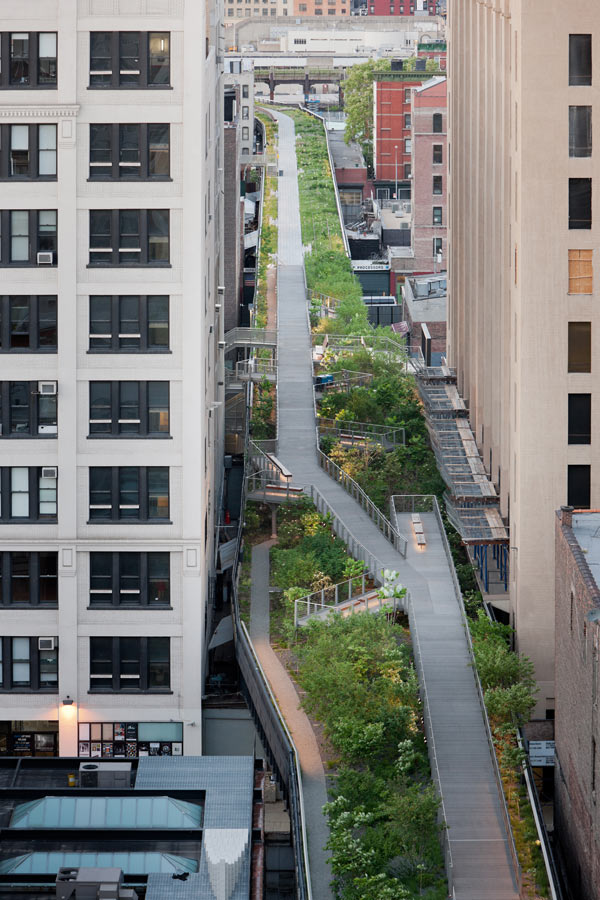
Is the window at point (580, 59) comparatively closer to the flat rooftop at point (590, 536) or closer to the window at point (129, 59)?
the window at point (129, 59)

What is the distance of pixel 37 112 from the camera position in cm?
5941

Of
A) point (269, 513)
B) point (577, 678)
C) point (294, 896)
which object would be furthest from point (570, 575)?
point (269, 513)

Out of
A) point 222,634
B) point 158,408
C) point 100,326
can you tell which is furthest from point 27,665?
→ point 100,326

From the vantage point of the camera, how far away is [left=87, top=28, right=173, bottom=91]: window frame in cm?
5938

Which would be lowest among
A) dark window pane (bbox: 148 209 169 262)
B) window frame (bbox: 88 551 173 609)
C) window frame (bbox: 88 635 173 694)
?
window frame (bbox: 88 635 173 694)

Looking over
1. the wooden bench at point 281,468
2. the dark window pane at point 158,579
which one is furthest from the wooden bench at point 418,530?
the dark window pane at point 158,579

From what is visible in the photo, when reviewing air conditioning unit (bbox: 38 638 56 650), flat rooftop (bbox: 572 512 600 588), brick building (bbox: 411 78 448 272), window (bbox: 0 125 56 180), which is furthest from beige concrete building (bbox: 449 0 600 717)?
brick building (bbox: 411 78 448 272)

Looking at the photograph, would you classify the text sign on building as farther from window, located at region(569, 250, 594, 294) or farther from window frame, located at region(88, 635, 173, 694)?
window, located at region(569, 250, 594, 294)

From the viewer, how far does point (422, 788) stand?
175ft

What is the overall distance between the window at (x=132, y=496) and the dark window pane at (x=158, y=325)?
180 inches

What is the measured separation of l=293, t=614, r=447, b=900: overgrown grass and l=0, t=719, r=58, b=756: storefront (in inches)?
372

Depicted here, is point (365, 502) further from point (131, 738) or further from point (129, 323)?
point (129, 323)

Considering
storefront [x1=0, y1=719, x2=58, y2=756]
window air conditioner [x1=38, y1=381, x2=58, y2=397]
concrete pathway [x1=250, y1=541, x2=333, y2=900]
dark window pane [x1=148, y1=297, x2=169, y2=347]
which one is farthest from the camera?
storefront [x1=0, y1=719, x2=58, y2=756]

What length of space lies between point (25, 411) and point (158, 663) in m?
10.4
